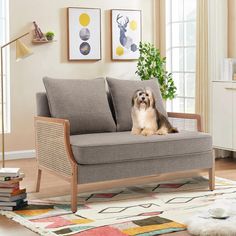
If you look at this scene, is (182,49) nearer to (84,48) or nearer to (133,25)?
(133,25)

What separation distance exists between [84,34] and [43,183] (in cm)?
231

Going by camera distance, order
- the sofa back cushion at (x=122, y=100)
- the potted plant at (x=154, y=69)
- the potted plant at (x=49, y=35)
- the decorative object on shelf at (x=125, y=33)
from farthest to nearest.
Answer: the decorative object on shelf at (x=125, y=33) < the potted plant at (x=154, y=69) < the potted plant at (x=49, y=35) < the sofa back cushion at (x=122, y=100)

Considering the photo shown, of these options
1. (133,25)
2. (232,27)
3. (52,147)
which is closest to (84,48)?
(133,25)

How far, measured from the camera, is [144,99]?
4703mm

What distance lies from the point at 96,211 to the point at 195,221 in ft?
2.64

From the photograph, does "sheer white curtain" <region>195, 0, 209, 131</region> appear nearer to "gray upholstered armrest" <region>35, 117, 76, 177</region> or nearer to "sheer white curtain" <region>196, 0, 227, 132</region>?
"sheer white curtain" <region>196, 0, 227, 132</region>

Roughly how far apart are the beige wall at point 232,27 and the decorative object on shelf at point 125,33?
1.27 meters

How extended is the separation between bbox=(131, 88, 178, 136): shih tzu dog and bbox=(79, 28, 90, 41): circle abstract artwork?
2.25m

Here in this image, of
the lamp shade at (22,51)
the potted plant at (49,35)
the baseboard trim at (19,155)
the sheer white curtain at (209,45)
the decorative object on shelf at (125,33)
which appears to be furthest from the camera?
the decorative object on shelf at (125,33)

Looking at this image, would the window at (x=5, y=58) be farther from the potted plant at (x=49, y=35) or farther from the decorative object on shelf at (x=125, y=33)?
the decorative object on shelf at (x=125, y=33)

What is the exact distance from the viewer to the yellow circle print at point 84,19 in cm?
678

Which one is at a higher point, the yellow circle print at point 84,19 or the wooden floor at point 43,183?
the yellow circle print at point 84,19

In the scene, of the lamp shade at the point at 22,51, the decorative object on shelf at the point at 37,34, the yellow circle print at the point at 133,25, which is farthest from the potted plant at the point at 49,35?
the lamp shade at the point at 22,51

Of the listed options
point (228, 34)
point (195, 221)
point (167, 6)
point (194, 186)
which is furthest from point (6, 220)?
point (167, 6)
